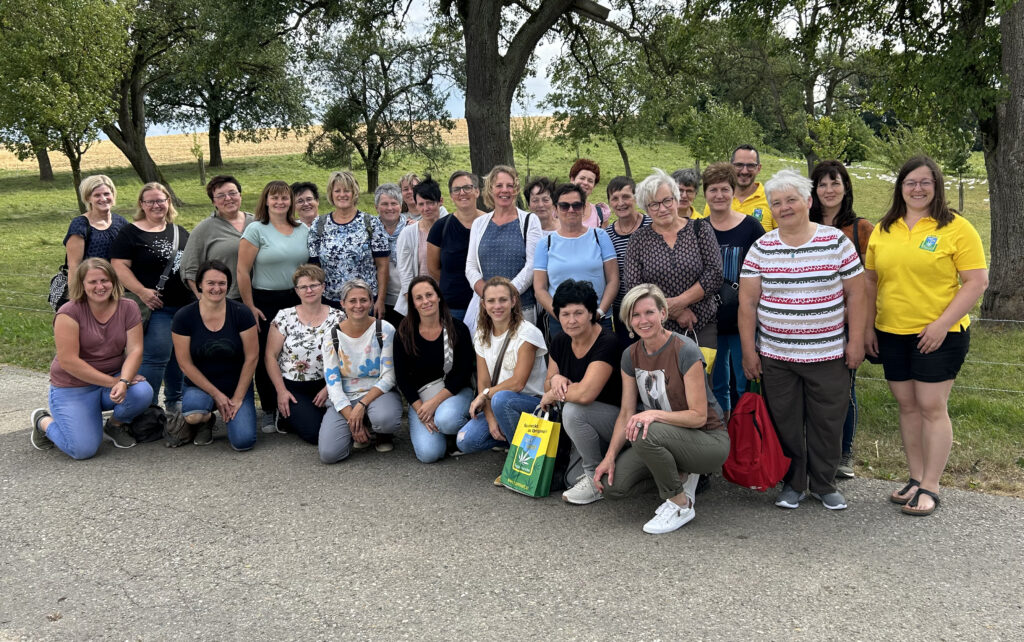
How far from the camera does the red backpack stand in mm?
4488

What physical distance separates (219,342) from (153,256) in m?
1.14

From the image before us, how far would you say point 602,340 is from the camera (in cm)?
495

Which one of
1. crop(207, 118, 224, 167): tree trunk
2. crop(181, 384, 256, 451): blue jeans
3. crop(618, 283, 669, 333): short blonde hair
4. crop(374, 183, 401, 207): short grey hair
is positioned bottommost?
crop(181, 384, 256, 451): blue jeans

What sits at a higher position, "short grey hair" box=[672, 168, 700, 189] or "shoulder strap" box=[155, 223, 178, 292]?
"short grey hair" box=[672, 168, 700, 189]

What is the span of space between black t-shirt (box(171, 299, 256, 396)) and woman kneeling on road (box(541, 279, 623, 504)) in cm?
249

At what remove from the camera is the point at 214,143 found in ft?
133

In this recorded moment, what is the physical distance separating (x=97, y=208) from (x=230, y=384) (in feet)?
6.54

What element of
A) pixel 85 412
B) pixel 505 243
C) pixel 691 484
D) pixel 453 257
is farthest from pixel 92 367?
pixel 691 484

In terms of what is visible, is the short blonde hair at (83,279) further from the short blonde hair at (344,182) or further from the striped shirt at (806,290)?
the striped shirt at (806,290)

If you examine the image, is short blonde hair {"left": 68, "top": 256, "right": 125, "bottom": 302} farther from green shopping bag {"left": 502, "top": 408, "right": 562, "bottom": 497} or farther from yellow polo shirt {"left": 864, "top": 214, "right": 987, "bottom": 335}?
yellow polo shirt {"left": 864, "top": 214, "right": 987, "bottom": 335}

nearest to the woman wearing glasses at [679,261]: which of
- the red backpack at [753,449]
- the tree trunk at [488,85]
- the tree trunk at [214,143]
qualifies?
the red backpack at [753,449]

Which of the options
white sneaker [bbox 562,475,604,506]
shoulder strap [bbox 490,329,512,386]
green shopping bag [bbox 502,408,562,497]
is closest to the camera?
white sneaker [bbox 562,475,604,506]

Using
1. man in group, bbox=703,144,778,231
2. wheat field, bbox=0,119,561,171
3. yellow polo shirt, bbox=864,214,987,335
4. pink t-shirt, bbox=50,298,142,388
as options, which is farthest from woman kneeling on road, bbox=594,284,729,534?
wheat field, bbox=0,119,561,171

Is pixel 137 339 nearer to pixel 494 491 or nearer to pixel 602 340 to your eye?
pixel 494 491
